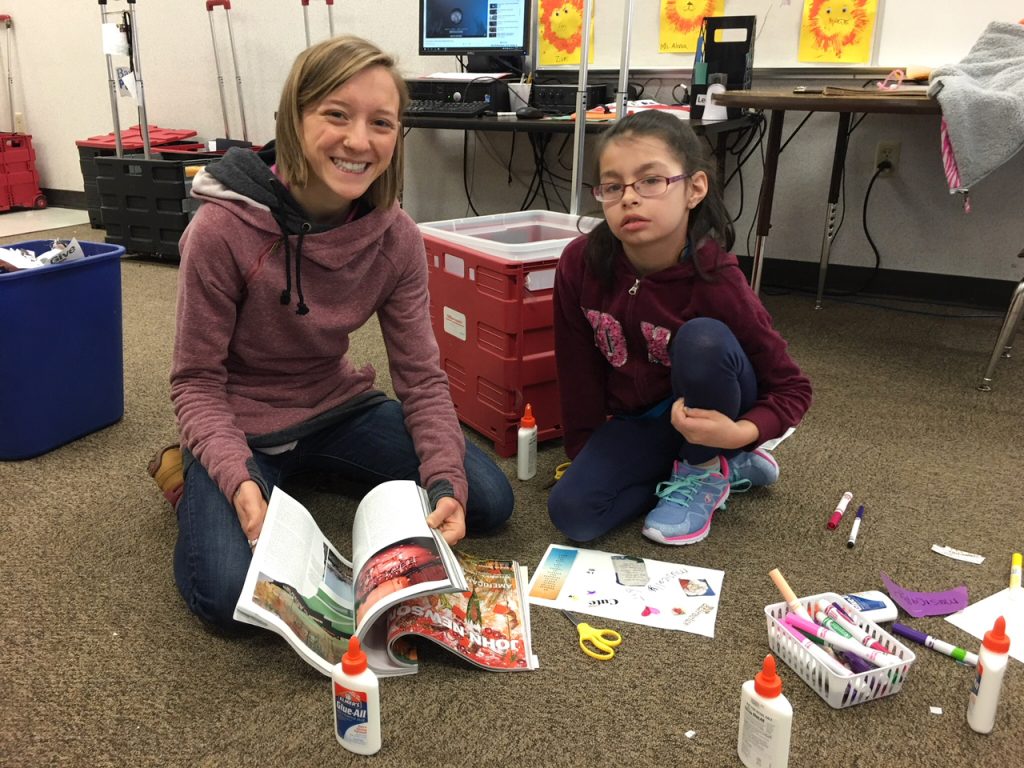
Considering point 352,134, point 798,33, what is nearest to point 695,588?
point 352,134

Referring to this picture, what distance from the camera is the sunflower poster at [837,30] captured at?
2.56 metres

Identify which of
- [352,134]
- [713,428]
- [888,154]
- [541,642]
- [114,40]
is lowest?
[541,642]

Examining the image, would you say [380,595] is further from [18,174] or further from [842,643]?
[18,174]

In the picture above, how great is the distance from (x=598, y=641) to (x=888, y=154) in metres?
2.24

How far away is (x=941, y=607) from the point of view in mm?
1198

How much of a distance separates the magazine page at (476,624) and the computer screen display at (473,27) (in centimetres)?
236

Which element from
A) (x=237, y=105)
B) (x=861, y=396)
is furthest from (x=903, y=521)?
(x=237, y=105)

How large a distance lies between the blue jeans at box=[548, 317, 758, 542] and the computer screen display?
6.53 feet

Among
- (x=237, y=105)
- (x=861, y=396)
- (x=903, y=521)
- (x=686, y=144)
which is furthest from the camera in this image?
(x=237, y=105)

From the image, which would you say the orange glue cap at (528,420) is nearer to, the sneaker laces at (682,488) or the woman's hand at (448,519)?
the sneaker laces at (682,488)

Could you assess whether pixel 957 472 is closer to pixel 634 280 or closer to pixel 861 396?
pixel 861 396

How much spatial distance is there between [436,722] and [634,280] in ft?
2.56

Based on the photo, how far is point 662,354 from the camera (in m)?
1.42

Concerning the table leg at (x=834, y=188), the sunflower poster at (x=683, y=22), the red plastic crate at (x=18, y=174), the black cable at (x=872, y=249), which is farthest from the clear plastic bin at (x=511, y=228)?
the red plastic crate at (x=18, y=174)
